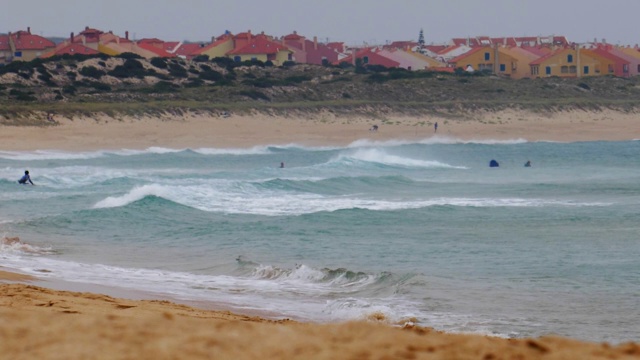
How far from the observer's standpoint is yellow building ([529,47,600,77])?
91.9 meters

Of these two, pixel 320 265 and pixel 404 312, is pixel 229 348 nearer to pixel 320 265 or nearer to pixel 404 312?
pixel 404 312

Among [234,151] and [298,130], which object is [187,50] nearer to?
[298,130]

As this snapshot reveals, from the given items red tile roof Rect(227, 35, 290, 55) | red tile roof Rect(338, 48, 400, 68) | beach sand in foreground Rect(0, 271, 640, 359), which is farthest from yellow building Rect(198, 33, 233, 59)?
beach sand in foreground Rect(0, 271, 640, 359)

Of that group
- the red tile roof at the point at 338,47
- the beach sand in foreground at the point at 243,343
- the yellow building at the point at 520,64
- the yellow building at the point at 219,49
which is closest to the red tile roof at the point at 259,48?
the yellow building at the point at 219,49

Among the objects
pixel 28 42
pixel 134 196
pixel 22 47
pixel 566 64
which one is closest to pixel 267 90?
pixel 566 64

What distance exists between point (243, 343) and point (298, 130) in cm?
5518

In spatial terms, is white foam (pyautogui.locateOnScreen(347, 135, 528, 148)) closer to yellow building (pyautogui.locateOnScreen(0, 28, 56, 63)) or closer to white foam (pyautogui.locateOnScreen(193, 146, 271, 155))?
white foam (pyautogui.locateOnScreen(193, 146, 271, 155))

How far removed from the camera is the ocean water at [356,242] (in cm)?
1410

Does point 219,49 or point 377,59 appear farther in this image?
point 377,59

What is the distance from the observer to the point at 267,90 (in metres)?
70.6

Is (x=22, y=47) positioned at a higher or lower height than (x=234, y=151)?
higher

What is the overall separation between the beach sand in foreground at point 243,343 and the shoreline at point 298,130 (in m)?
42.9

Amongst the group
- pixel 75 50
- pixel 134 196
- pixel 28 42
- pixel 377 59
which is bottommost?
pixel 134 196

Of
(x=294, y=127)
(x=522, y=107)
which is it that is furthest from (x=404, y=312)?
(x=522, y=107)
